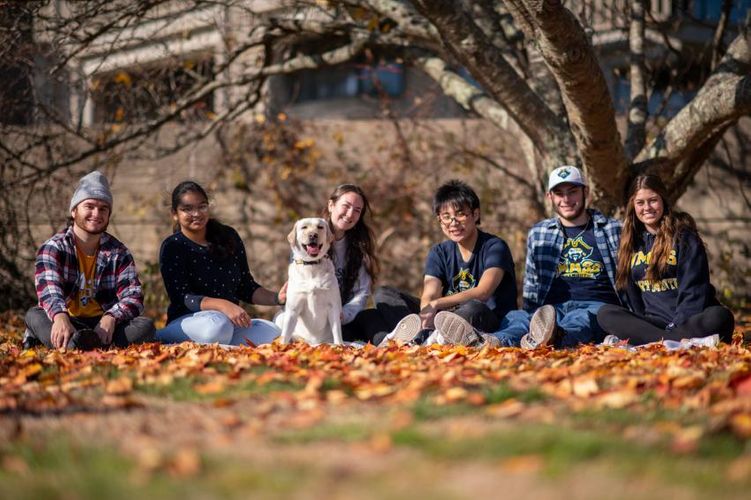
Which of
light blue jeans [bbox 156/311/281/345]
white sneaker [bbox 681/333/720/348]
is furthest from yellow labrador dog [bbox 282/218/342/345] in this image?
white sneaker [bbox 681/333/720/348]

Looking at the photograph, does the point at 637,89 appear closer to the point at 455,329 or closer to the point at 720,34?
the point at 720,34

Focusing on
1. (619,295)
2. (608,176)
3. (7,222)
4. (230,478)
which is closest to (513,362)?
(619,295)

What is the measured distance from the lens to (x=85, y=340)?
5633 mm

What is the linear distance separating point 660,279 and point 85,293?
4.28m

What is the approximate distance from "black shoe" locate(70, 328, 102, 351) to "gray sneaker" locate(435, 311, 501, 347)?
2392 millimetres

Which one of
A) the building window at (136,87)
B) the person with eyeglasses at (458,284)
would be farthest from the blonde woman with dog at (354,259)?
the building window at (136,87)

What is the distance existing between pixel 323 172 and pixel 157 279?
283cm

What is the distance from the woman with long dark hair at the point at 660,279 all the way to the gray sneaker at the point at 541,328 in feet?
1.57

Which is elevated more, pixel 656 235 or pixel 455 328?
pixel 656 235

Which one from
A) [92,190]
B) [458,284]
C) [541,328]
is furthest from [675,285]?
[92,190]

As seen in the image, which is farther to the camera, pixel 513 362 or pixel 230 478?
pixel 513 362

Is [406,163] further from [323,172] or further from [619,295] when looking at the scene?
[619,295]

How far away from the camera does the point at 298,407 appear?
3.38m

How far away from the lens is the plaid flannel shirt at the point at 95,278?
5.88 m
